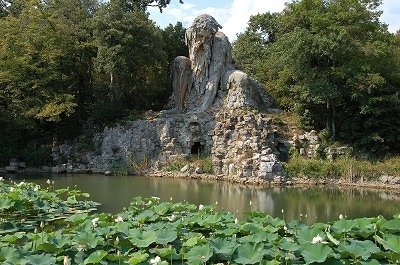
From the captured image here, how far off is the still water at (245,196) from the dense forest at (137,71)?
441 cm

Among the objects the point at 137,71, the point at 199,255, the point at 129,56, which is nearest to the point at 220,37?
the point at 129,56

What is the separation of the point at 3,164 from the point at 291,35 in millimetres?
14036

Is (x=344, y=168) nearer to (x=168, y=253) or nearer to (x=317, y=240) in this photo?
(x=317, y=240)

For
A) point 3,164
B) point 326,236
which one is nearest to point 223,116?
point 3,164

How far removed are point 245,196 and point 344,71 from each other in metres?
8.32

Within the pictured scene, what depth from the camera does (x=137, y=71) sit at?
27.4 meters

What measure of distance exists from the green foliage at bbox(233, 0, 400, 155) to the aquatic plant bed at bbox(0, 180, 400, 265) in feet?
51.3

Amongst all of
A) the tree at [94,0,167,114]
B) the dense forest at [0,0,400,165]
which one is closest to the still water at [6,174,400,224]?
the dense forest at [0,0,400,165]

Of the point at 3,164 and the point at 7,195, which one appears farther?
the point at 3,164

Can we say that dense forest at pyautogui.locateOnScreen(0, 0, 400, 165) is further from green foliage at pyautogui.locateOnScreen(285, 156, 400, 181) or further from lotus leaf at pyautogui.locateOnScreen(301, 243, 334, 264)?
lotus leaf at pyautogui.locateOnScreen(301, 243, 334, 264)

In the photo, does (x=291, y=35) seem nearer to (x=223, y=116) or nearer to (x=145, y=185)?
(x=223, y=116)

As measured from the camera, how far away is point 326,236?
549 cm

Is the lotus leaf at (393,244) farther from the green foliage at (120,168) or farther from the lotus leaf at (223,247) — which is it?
the green foliage at (120,168)

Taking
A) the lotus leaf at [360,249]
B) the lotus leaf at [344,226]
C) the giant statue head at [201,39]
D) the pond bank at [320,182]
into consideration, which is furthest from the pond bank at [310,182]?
the lotus leaf at [360,249]
